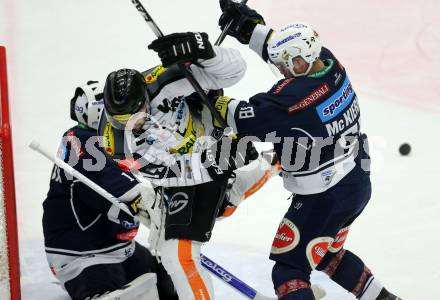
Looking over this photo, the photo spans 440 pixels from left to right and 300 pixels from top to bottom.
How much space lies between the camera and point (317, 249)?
3.41m

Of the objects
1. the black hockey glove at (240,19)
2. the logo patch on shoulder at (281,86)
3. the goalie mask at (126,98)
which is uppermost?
the black hockey glove at (240,19)

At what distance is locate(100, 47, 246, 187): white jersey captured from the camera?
126 inches

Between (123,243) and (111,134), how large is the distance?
77cm

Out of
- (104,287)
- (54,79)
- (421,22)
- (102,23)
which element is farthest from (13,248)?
(421,22)

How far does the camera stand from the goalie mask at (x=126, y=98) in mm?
3082

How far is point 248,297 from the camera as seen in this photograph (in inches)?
145

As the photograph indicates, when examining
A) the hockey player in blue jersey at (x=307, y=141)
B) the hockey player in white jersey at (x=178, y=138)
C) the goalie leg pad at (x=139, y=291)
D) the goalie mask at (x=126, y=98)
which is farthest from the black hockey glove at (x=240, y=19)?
the goalie leg pad at (x=139, y=291)

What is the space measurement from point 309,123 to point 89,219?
116 cm

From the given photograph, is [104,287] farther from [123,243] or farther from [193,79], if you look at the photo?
[193,79]

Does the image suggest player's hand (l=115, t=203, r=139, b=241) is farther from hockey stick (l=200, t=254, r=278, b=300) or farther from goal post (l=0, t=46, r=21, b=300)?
goal post (l=0, t=46, r=21, b=300)

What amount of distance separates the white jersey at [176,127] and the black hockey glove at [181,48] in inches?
3.1

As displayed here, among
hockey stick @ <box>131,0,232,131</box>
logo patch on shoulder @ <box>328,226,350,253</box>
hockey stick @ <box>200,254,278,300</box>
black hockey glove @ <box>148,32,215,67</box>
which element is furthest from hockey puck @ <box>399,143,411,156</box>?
black hockey glove @ <box>148,32,215,67</box>

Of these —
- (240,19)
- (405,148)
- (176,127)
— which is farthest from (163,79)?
(405,148)

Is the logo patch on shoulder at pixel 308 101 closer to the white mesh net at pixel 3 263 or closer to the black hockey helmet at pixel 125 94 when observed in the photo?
the black hockey helmet at pixel 125 94
